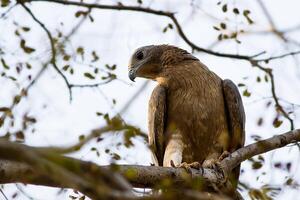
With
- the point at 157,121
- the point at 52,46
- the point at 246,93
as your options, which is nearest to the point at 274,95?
the point at 246,93

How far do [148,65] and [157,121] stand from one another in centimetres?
140

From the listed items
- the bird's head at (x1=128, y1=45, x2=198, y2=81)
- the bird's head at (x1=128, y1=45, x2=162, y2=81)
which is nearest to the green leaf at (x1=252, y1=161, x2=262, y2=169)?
the bird's head at (x1=128, y1=45, x2=198, y2=81)

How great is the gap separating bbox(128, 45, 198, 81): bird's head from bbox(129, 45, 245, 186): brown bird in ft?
1.26

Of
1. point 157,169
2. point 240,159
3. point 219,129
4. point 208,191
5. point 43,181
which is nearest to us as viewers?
point 43,181

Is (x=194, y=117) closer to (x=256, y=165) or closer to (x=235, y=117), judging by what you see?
(x=235, y=117)

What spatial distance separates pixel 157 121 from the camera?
8305mm

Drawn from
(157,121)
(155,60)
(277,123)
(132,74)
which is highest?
(155,60)

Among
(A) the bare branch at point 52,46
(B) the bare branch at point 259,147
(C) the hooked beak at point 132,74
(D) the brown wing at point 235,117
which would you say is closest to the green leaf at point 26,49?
(A) the bare branch at point 52,46

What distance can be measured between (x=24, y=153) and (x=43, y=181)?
1.51m

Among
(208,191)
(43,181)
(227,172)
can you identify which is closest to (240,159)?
(227,172)

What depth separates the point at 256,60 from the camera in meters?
9.14

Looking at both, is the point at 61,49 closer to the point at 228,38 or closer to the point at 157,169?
the point at 228,38

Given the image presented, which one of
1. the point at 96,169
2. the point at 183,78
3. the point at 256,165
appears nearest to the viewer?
the point at 96,169

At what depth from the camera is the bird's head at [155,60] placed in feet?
30.0
